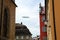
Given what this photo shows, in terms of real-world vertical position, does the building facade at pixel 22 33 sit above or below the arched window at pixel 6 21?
below

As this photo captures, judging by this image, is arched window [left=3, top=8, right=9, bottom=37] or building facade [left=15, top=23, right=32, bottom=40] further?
building facade [left=15, top=23, right=32, bottom=40]

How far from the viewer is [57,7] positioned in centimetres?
265

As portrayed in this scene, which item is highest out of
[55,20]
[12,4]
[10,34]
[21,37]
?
[12,4]

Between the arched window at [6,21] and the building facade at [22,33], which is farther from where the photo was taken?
the building facade at [22,33]

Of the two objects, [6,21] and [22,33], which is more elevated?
[6,21]

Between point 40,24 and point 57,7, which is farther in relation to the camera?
point 40,24

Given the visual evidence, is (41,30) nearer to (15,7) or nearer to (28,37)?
(28,37)

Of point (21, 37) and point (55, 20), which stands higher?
point (55, 20)

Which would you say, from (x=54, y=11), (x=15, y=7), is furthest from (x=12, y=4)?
(x=54, y=11)

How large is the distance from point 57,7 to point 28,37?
137ft

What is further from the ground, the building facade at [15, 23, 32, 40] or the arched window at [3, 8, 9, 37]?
the arched window at [3, 8, 9, 37]

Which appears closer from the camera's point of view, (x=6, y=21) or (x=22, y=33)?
(x=6, y=21)

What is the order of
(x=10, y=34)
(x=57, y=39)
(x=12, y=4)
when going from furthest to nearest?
(x=12, y=4)
(x=10, y=34)
(x=57, y=39)

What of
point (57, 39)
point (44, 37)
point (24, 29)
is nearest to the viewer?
point (57, 39)
